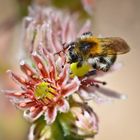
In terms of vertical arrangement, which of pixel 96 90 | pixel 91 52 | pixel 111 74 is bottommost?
pixel 111 74

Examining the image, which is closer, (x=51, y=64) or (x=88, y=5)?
(x=51, y=64)

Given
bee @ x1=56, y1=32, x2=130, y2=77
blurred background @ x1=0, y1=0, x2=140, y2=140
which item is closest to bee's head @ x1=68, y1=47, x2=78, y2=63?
bee @ x1=56, y1=32, x2=130, y2=77

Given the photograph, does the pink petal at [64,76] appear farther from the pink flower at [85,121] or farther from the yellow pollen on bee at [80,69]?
the pink flower at [85,121]

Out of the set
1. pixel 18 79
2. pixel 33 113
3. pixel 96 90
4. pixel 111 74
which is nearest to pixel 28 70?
pixel 18 79

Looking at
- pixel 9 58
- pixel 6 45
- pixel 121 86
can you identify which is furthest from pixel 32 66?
pixel 121 86

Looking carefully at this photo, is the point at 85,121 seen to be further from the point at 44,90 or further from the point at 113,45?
the point at 113,45

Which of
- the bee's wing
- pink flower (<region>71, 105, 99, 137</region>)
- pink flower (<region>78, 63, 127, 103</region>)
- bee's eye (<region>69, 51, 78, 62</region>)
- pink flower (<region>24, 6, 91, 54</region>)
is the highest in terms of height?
pink flower (<region>24, 6, 91, 54</region>)

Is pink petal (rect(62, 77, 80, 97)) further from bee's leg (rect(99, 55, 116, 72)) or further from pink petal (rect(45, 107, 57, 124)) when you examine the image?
bee's leg (rect(99, 55, 116, 72))
